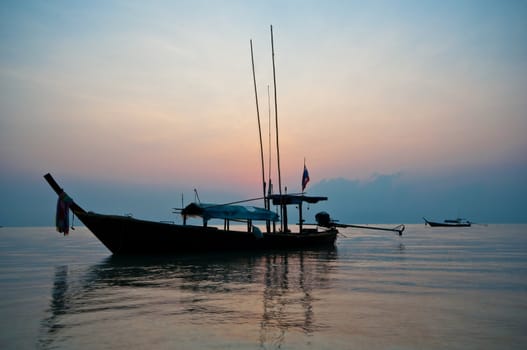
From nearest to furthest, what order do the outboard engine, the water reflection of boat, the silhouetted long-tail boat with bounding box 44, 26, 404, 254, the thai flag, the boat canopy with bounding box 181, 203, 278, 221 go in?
1. the water reflection of boat
2. the silhouetted long-tail boat with bounding box 44, 26, 404, 254
3. the boat canopy with bounding box 181, 203, 278, 221
4. the thai flag
5. the outboard engine

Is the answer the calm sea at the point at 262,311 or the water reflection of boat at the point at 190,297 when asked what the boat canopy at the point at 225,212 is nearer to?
the water reflection of boat at the point at 190,297

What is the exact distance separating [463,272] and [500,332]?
1208 cm

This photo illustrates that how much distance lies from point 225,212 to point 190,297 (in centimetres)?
1818

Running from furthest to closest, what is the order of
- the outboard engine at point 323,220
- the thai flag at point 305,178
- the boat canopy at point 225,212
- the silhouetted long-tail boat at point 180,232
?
the outboard engine at point 323,220
the thai flag at point 305,178
the boat canopy at point 225,212
the silhouetted long-tail boat at point 180,232

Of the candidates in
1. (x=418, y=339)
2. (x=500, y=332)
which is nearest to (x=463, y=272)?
(x=500, y=332)

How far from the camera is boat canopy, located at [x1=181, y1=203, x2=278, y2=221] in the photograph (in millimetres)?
29422

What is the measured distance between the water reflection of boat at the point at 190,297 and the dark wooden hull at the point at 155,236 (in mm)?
5475

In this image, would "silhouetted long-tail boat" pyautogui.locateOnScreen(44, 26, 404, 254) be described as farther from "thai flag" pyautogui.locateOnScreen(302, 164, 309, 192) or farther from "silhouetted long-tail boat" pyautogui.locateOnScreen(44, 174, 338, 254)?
"thai flag" pyautogui.locateOnScreen(302, 164, 309, 192)

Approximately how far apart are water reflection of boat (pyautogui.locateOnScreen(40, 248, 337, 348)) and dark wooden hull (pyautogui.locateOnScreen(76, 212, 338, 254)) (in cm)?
548

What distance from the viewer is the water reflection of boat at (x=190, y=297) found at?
29.1ft

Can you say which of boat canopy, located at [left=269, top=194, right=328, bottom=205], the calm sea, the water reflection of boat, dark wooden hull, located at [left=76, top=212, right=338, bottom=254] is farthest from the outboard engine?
the calm sea

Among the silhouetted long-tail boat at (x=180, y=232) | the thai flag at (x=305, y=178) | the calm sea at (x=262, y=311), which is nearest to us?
the calm sea at (x=262, y=311)

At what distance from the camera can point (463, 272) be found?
19.4 metres

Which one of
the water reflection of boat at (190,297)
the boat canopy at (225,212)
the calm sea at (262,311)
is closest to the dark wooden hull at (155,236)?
the boat canopy at (225,212)
